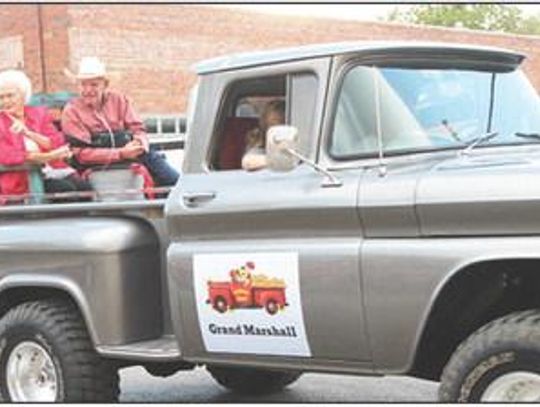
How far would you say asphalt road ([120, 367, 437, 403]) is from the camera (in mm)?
6641

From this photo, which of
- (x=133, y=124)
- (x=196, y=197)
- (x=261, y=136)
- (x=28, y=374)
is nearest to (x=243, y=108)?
(x=261, y=136)

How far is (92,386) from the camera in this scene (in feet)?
18.6

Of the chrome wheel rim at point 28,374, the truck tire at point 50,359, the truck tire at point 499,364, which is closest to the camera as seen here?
the truck tire at point 499,364

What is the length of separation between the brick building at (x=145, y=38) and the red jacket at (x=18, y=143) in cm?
1437

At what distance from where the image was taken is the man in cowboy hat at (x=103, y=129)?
21.7 ft

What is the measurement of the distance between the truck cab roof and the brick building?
15.7 m

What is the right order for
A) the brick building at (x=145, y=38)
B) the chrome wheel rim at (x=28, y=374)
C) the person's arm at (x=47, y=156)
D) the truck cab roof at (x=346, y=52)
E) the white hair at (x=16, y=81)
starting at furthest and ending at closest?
1. the brick building at (x=145, y=38)
2. the white hair at (x=16, y=81)
3. the person's arm at (x=47, y=156)
4. the chrome wheel rim at (x=28, y=374)
5. the truck cab roof at (x=346, y=52)

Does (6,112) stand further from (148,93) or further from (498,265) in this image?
(148,93)

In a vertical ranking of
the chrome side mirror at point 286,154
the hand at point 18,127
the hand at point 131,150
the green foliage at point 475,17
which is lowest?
the green foliage at point 475,17

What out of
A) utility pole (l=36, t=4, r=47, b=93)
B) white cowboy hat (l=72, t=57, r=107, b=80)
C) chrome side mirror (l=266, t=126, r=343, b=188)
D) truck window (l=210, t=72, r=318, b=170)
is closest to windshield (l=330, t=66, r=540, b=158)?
chrome side mirror (l=266, t=126, r=343, b=188)

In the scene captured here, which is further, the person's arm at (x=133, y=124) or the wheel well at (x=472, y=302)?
the person's arm at (x=133, y=124)

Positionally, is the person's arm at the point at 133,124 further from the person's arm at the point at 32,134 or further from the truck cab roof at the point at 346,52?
the truck cab roof at the point at 346,52

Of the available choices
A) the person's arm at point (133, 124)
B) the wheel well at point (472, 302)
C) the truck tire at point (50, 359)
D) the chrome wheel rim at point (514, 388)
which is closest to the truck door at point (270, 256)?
the wheel well at point (472, 302)

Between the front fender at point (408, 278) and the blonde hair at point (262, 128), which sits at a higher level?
the blonde hair at point (262, 128)
